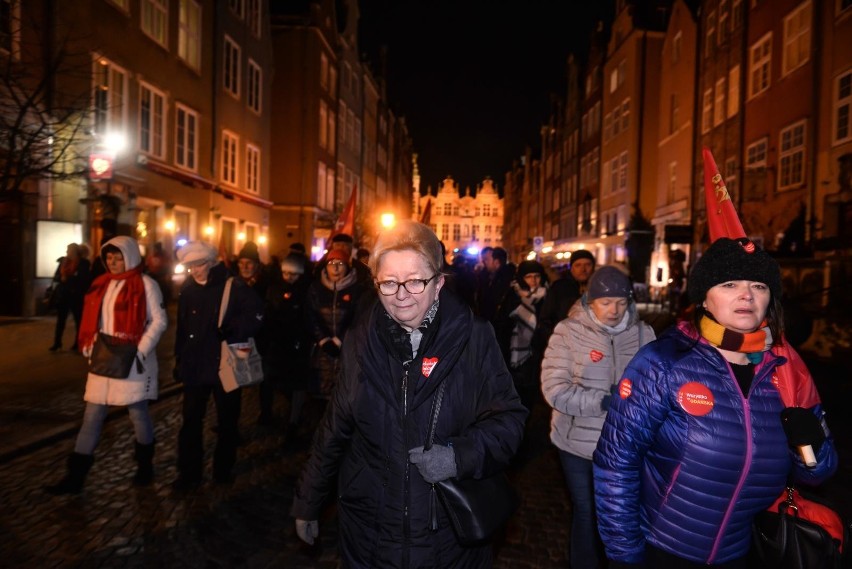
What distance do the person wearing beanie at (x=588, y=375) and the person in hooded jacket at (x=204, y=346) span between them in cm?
290

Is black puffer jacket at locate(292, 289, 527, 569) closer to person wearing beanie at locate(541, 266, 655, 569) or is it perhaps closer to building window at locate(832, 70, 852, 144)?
person wearing beanie at locate(541, 266, 655, 569)

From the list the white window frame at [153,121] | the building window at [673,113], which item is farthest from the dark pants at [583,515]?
the building window at [673,113]

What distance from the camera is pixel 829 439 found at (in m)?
2.27

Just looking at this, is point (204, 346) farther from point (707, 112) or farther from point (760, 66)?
point (707, 112)

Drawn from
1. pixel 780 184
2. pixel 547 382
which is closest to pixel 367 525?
pixel 547 382

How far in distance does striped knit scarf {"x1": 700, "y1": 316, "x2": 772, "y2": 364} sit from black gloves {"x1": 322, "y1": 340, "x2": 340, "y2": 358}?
4081 mm

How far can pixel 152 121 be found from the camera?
58.7 feet

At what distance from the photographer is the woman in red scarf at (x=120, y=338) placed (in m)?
4.79

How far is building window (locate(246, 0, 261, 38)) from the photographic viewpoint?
965 inches

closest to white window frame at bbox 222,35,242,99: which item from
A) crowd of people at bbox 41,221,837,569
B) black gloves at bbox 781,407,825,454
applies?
crowd of people at bbox 41,221,837,569

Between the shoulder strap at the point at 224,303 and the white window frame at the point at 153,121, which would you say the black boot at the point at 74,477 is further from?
the white window frame at the point at 153,121

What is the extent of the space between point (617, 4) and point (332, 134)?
20.5 meters

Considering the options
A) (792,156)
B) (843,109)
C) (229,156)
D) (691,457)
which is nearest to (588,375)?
(691,457)

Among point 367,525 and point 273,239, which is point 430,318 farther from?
point 273,239
